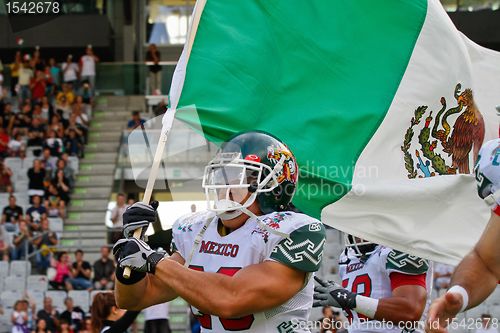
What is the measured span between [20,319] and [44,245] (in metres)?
1.90

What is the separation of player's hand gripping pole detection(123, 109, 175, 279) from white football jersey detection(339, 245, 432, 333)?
207 centimetres

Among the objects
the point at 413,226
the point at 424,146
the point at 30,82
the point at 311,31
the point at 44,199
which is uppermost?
the point at 311,31

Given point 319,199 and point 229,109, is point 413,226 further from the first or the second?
point 229,109

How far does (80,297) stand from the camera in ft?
49.9

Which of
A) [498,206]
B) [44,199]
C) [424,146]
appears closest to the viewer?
[498,206]

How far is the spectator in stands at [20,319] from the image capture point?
47.9 ft

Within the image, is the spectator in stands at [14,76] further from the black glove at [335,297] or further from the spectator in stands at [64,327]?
the black glove at [335,297]

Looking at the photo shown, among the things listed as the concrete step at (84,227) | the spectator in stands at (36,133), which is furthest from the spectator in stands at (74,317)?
the spectator in stands at (36,133)

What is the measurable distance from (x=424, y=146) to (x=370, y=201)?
0.60 metres

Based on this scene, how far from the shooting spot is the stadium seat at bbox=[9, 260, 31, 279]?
616 inches

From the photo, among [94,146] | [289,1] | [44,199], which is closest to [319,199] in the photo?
[289,1]

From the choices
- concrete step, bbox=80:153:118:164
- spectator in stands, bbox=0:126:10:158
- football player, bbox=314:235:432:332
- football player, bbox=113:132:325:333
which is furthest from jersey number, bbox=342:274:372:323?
spectator in stands, bbox=0:126:10:158

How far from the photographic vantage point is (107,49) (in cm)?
2509

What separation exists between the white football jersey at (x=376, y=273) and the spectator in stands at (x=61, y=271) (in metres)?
9.14
